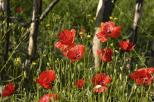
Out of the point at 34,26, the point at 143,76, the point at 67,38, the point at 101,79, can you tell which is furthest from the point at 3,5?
the point at 143,76

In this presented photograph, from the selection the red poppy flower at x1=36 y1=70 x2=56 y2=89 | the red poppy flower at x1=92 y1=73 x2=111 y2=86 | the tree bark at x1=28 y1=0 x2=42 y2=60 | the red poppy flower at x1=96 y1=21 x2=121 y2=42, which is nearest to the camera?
the red poppy flower at x1=36 y1=70 x2=56 y2=89

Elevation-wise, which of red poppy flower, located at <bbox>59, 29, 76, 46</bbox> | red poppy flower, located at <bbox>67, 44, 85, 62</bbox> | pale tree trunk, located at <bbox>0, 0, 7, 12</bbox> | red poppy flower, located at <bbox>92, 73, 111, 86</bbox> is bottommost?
red poppy flower, located at <bbox>92, 73, 111, 86</bbox>

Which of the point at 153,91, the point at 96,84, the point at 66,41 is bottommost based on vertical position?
the point at 153,91

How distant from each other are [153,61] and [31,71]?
3.84 feet

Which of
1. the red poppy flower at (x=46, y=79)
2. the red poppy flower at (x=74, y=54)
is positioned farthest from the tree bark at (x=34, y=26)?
the red poppy flower at (x=46, y=79)

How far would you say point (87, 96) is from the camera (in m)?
3.11

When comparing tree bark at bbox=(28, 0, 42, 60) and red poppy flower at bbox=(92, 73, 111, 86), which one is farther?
tree bark at bbox=(28, 0, 42, 60)

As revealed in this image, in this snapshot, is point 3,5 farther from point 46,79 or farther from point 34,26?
point 46,79

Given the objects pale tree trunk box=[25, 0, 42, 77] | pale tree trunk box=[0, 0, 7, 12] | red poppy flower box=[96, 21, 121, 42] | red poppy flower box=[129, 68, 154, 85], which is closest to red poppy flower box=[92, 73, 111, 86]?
red poppy flower box=[129, 68, 154, 85]

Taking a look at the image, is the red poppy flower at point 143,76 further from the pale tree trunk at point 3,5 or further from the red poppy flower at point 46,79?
the pale tree trunk at point 3,5

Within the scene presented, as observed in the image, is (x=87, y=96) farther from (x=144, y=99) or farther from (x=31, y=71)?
(x=31, y=71)

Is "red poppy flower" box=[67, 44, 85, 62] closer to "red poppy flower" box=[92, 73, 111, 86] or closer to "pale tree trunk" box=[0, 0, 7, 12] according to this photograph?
"red poppy flower" box=[92, 73, 111, 86]

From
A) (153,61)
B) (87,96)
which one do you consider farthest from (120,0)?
(87,96)

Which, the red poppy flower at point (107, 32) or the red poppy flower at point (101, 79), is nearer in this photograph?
the red poppy flower at point (101, 79)
